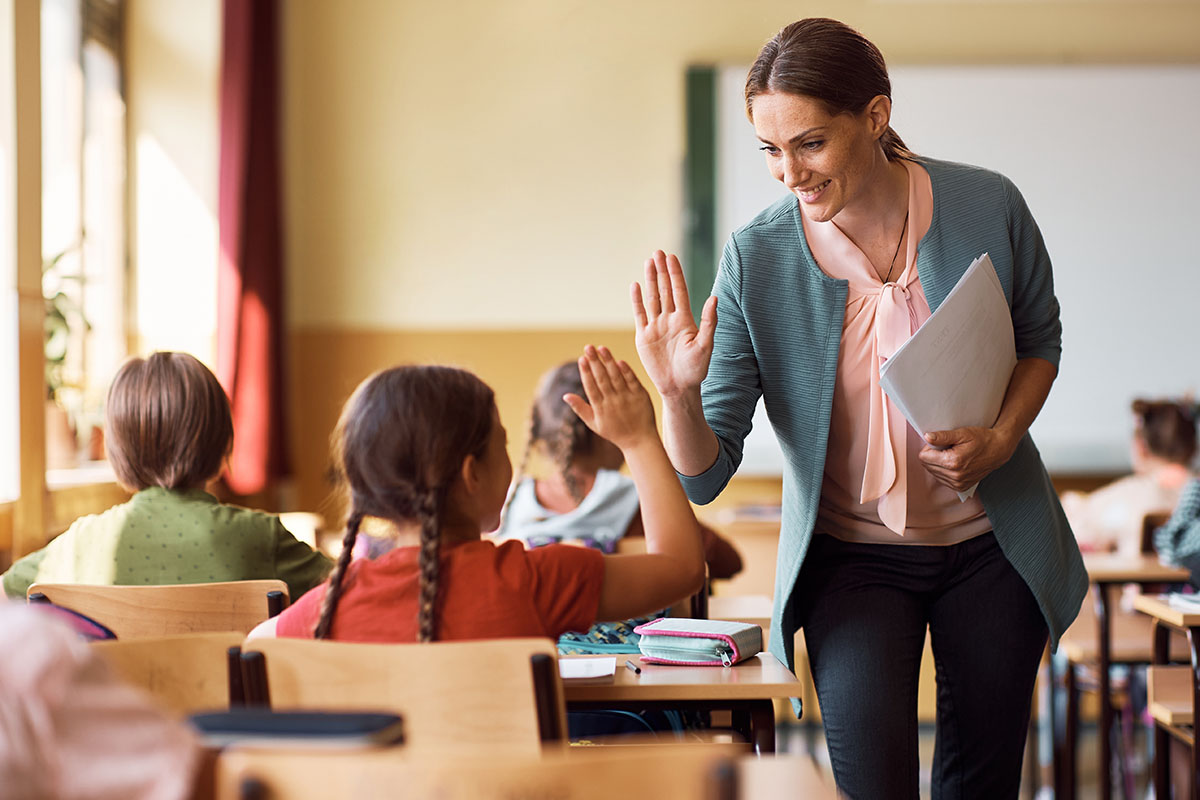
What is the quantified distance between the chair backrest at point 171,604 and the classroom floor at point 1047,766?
224 cm

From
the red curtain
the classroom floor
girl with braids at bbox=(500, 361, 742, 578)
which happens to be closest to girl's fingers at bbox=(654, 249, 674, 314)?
girl with braids at bbox=(500, 361, 742, 578)

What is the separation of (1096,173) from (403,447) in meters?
4.12

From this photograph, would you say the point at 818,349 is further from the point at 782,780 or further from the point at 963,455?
the point at 782,780

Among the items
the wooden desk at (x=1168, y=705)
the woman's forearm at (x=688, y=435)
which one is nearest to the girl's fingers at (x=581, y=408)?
the woman's forearm at (x=688, y=435)

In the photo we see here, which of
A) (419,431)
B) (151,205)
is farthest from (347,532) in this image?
(151,205)

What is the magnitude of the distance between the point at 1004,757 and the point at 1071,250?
3.62 metres

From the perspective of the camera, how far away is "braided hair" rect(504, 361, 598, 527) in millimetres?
2959

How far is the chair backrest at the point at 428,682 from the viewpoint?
1.32 metres

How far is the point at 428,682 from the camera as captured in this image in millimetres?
1325

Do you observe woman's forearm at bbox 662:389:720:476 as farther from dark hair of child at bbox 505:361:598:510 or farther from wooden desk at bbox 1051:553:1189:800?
wooden desk at bbox 1051:553:1189:800

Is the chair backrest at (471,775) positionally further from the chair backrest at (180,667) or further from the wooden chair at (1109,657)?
the wooden chair at (1109,657)

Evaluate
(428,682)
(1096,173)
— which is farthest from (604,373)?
(1096,173)

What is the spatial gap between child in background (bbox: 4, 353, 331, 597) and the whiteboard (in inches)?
117

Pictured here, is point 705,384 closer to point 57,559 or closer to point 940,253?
point 940,253
